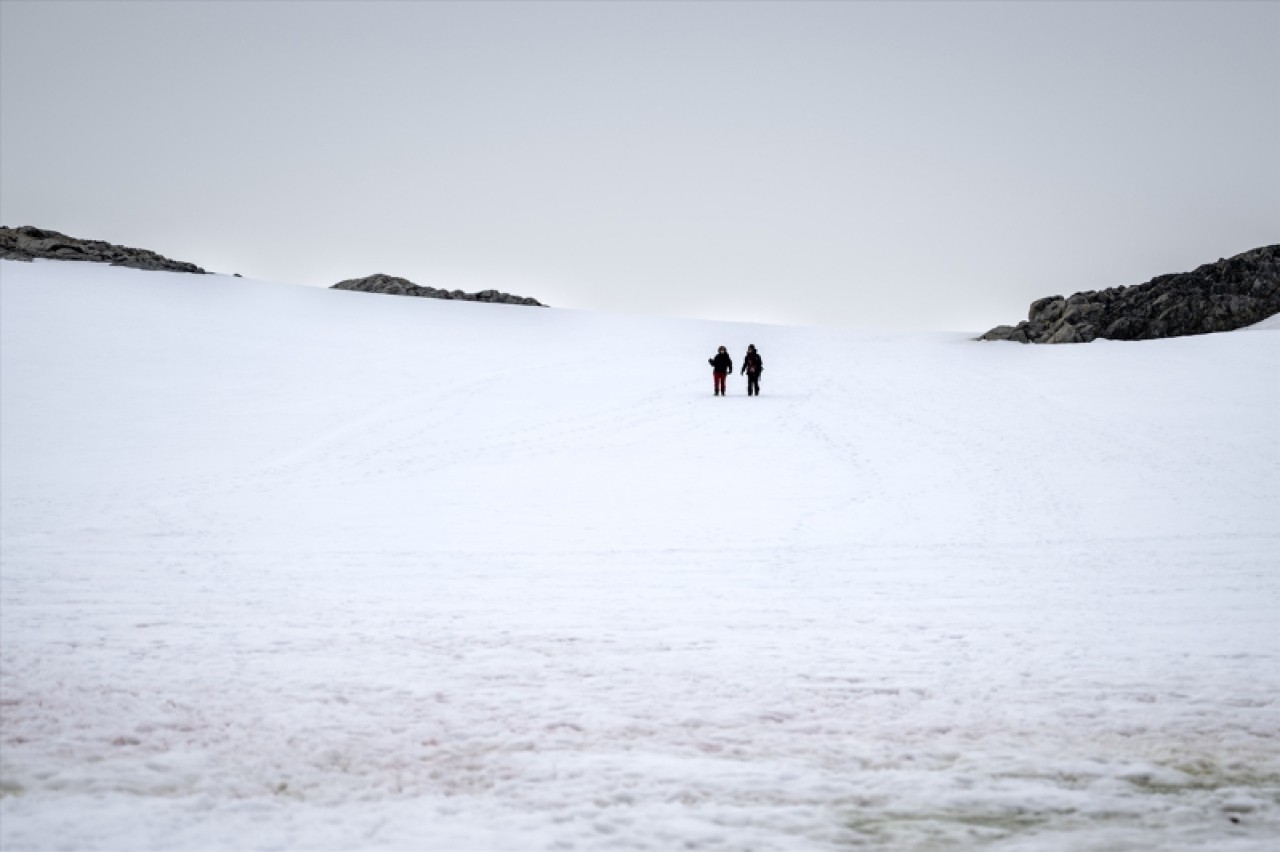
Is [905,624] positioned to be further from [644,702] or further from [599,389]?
[599,389]

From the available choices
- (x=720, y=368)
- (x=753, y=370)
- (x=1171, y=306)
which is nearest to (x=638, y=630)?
(x=720, y=368)

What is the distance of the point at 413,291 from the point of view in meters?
59.7

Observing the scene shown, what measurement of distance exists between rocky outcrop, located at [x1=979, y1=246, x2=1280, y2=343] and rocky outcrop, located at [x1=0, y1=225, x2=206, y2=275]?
41.7 metres

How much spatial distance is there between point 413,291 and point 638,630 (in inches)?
2180

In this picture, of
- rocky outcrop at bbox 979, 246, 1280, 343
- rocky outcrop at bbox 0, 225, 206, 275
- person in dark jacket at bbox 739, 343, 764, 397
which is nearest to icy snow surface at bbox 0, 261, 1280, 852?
person in dark jacket at bbox 739, 343, 764, 397

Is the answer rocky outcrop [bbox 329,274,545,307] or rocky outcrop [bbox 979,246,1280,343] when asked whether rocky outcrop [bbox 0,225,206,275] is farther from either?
rocky outcrop [bbox 979,246,1280,343]

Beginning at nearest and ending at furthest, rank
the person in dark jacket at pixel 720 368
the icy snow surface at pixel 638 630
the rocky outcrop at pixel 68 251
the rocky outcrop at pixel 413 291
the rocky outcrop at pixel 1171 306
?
the icy snow surface at pixel 638 630
the person in dark jacket at pixel 720 368
the rocky outcrop at pixel 1171 306
the rocky outcrop at pixel 68 251
the rocky outcrop at pixel 413 291

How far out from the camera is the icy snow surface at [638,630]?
175 inches

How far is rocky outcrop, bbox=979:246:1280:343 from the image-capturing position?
41938 millimetres

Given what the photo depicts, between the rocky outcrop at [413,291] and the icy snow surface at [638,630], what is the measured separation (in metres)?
38.7

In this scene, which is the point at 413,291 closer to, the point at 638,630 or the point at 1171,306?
the point at 1171,306

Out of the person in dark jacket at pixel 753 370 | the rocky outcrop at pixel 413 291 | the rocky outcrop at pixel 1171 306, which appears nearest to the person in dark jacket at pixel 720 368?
the person in dark jacket at pixel 753 370

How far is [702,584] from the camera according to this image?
8719mm

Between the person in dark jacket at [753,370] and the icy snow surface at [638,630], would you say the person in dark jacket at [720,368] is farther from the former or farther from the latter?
the icy snow surface at [638,630]
